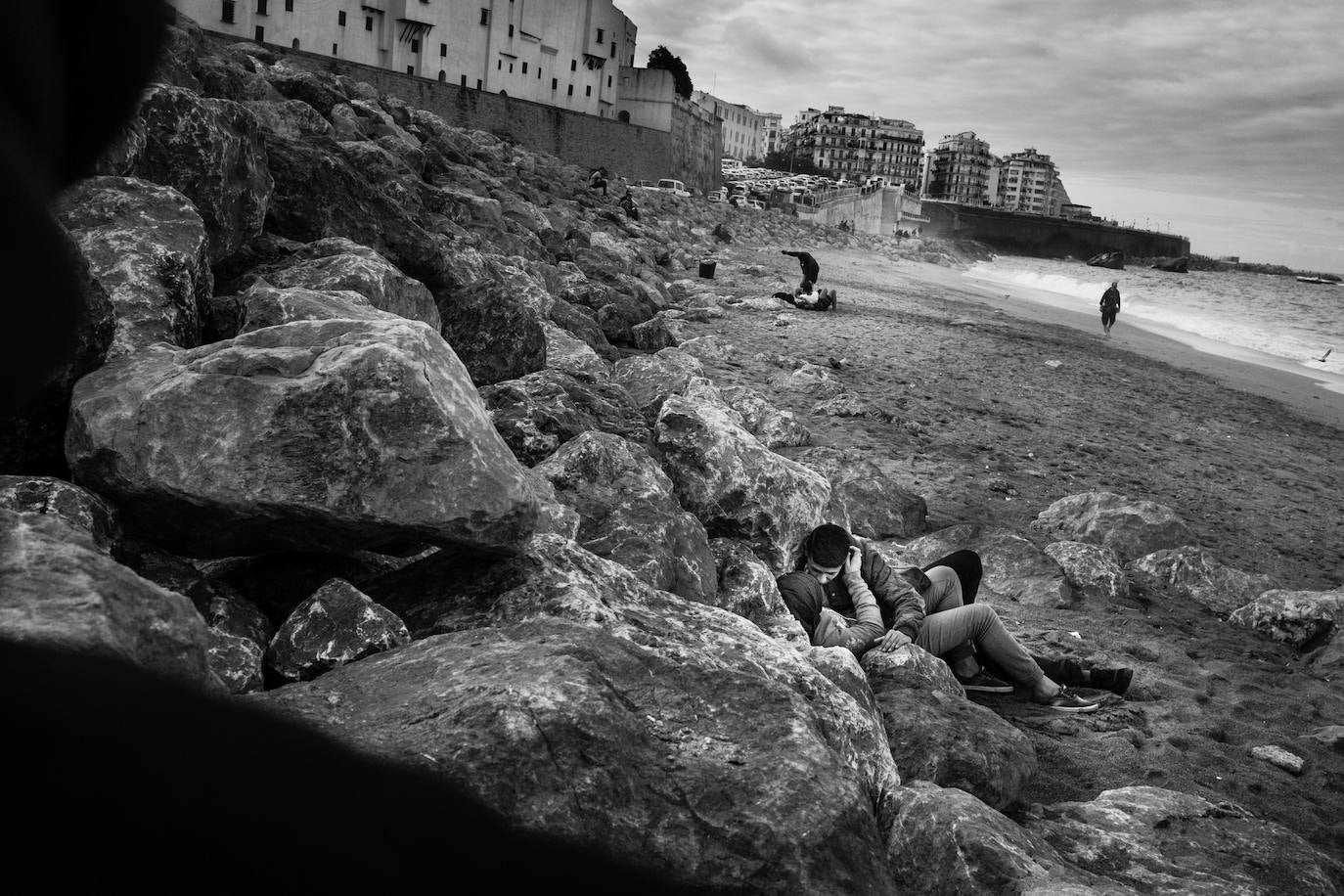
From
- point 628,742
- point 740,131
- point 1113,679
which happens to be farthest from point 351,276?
point 740,131

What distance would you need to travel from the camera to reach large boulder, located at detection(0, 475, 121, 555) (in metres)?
2.85

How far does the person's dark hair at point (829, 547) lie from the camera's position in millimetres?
5602

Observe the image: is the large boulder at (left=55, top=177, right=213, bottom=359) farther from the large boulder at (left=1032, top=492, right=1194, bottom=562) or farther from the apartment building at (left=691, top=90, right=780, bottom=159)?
the apartment building at (left=691, top=90, right=780, bottom=159)

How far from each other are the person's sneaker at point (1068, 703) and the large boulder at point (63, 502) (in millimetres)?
4683

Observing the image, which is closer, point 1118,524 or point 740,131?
point 1118,524

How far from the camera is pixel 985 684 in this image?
18.5ft

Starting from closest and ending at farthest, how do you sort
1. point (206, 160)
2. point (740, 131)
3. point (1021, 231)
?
point (206, 160) → point (1021, 231) → point (740, 131)

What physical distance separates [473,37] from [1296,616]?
49.7 meters

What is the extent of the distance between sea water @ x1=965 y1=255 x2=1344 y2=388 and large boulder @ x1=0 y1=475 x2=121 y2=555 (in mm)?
24111

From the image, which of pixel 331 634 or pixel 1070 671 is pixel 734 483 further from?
pixel 331 634

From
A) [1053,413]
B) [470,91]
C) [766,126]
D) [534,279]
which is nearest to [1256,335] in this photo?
[1053,413]

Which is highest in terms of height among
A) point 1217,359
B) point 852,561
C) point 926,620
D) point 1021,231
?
point 1021,231

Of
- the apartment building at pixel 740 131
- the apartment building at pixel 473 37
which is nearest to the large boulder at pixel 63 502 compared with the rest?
the apartment building at pixel 473 37

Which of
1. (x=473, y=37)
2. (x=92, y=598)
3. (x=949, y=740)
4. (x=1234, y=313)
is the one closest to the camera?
(x=92, y=598)
